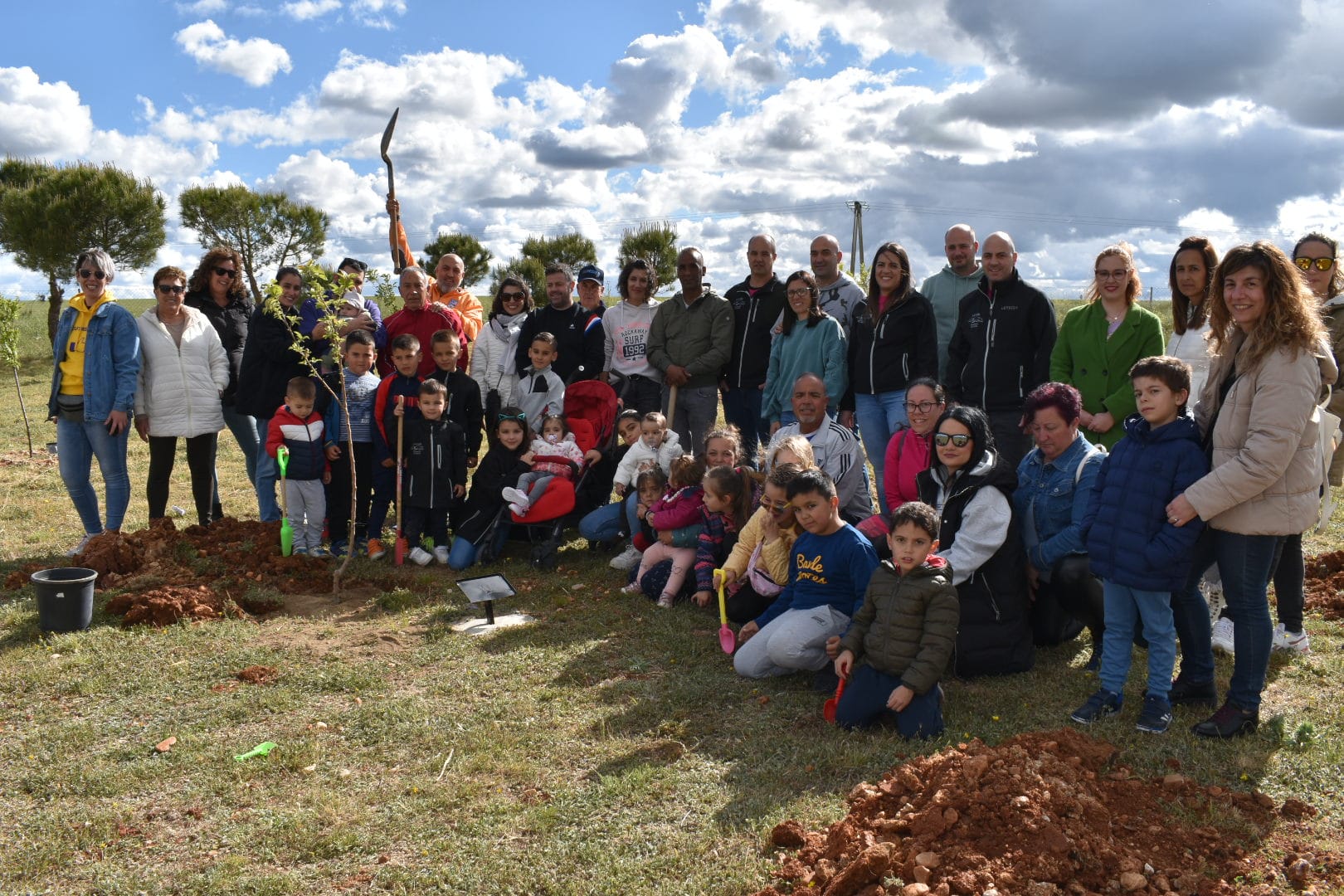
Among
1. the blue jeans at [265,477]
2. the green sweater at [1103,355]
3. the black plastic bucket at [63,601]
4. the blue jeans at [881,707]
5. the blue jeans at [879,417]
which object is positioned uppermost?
the green sweater at [1103,355]

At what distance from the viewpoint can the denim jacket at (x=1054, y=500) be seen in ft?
17.1

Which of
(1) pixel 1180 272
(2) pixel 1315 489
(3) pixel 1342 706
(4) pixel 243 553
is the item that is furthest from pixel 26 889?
(1) pixel 1180 272

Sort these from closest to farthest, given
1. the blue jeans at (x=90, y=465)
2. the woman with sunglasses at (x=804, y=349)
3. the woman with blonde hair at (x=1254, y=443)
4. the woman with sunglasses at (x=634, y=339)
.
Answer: the woman with blonde hair at (x=1254, y=443) → the woman with sunglasses at (x=804, y=349) → the blue jeans at (x=90, y=465) → the woman with sunglasses at (x=634, y=339)

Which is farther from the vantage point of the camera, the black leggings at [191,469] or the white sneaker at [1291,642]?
the black leggings at [191,469]

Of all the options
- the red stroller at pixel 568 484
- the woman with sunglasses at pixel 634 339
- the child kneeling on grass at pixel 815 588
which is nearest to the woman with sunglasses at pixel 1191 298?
the child kneeling on grass at pixel 815 588

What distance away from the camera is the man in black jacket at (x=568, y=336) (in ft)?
28.8

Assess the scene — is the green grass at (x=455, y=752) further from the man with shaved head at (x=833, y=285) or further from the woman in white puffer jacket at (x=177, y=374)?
the man with shaved head at (x=833, y=285)

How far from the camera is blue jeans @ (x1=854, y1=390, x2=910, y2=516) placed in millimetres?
7129

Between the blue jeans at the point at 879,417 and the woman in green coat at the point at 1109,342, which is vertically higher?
the woman in green coat at the point at 1109,342

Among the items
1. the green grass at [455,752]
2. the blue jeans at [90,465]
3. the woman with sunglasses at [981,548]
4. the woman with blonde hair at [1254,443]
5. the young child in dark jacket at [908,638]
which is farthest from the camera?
the blue jeans at [90,465]

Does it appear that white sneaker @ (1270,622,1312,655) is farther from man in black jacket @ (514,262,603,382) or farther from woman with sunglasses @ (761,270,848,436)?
man in black jacket @ (514,262,603,382)

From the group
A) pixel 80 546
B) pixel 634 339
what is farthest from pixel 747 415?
pixel 80 546

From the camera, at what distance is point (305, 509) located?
26.1 ft

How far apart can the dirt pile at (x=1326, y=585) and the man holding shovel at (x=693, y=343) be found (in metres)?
4.46
